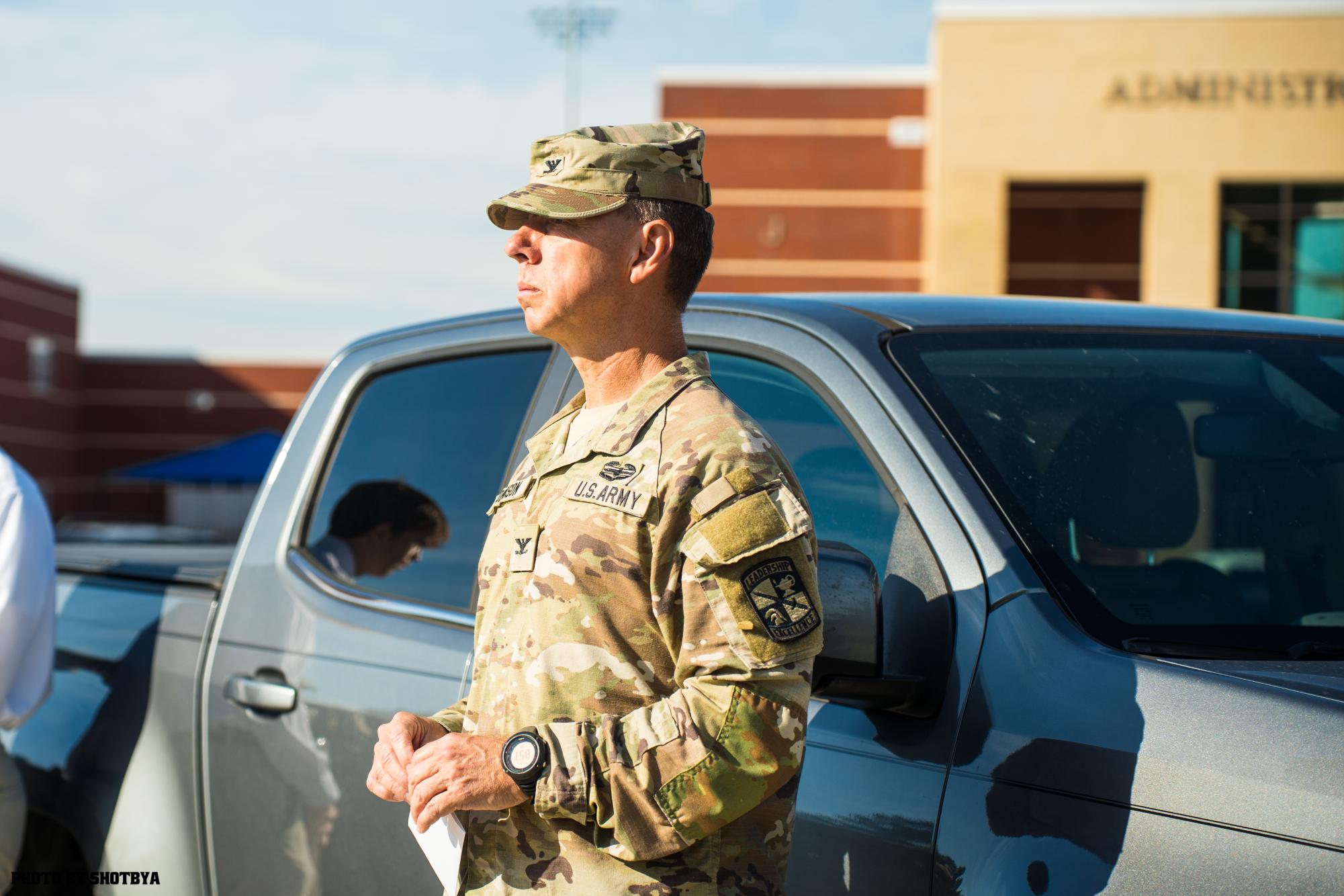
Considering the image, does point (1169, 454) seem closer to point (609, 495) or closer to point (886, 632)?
point (886, 632)

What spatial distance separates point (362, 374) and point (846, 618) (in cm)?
183

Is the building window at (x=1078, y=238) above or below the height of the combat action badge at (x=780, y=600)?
above

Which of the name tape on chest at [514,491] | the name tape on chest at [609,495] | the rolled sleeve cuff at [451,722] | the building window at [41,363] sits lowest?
the building window at [41,363]

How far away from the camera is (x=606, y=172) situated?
5.66 ft

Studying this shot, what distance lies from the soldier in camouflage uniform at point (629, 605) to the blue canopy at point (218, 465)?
89.3ft

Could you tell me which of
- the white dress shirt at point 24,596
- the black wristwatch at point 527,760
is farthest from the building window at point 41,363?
the black wristwatch at point 527,760

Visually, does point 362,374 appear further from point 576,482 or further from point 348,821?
point 576,482

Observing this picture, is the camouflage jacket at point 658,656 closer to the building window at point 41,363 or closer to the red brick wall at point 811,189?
the red brick wall at point 811,189

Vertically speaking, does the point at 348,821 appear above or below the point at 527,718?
below

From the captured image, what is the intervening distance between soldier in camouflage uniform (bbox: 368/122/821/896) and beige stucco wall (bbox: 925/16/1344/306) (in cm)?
2612

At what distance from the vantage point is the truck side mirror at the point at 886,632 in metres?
1.74

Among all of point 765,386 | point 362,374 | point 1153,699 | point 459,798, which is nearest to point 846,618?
point 1153,699

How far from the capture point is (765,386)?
93.0 inches

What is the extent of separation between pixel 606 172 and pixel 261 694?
5.32 feet
